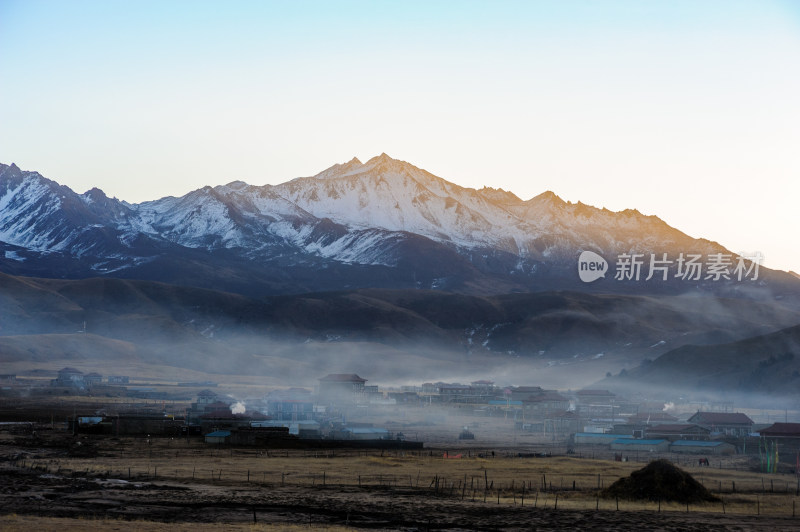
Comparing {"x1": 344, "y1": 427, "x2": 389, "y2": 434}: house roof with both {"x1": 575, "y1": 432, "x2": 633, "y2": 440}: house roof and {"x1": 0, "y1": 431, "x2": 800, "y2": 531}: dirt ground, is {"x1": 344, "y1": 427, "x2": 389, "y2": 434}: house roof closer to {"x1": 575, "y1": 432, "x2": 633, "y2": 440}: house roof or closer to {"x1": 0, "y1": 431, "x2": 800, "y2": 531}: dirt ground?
{"x1": 0, "y1": 431, "x2": 800, "y2": 531}: dirt ground

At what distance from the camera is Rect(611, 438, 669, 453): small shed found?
8794 cm

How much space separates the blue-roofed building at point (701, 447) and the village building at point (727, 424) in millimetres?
10124

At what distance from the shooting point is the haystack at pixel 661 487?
5091 centimetres

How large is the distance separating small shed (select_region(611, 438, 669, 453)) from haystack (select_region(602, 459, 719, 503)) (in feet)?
117

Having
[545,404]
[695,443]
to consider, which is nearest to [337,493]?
[695,443]

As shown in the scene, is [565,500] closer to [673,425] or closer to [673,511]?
[673,511]

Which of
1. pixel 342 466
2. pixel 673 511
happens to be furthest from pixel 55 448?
pixel 673 511

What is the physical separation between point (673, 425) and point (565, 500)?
52.6m

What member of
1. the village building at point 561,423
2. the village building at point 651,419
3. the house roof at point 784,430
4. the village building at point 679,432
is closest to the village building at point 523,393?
the village building at point 561,423

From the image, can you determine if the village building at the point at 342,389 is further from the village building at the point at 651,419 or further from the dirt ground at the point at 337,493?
the dirt ground at the point at 337,493

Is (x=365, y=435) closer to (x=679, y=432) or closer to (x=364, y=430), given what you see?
(x=364, y=430)

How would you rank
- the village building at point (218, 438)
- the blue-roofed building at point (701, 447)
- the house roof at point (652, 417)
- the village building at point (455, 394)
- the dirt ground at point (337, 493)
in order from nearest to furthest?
the dirt ground at point (337, 493) → the village building at point (218, 438) → the blue-roofed building at point (701, 447) → the house roof at point (652, 417) → the village building at point (455, 394)

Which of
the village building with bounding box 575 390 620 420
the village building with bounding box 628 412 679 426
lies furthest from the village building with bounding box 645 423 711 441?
the village building with bounding box 575 390 620 420

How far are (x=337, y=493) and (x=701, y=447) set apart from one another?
147 ft
